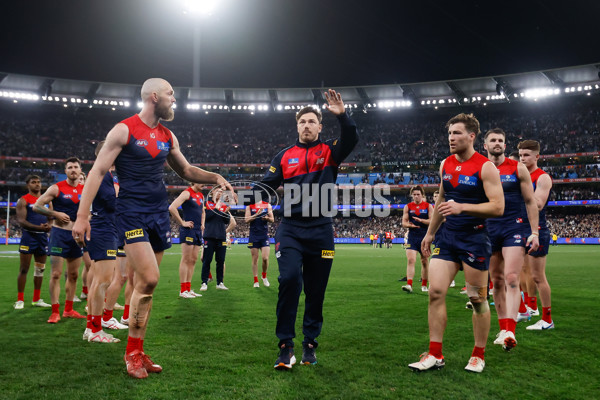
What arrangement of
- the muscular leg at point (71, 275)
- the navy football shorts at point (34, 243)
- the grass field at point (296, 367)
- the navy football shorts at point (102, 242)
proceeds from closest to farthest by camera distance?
the grass field at point (296, 367), the navy football shorts at point (102, 242), the muscular leg at point (71, 275), the navy football shorts at point (34, 243)

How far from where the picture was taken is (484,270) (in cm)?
432

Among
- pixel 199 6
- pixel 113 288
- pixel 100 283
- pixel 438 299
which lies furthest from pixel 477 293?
pixel 199 6

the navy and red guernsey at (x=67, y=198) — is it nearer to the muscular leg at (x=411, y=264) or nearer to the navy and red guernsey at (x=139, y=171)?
the navy and red guernsey at (x=139, y=171)

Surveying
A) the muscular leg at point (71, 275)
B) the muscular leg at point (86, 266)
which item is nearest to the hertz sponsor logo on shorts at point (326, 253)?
the muscular leg at point (71, 275)

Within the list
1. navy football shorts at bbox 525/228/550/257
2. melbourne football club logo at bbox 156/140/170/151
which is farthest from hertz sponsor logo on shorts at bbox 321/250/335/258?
navy football shorts at bbox 525/228/550/257

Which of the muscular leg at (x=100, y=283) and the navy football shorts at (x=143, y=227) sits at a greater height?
A: the navy football shorts at (x=143, y=227)

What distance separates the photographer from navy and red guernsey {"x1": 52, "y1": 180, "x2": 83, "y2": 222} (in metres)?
7.04

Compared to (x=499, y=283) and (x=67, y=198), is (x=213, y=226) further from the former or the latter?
(x=499, y=283)

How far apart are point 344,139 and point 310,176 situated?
1.74 feet

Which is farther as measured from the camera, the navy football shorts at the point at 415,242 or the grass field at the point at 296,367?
the navy football shorts at the point at 415,242

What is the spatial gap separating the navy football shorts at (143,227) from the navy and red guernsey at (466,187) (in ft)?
9.70

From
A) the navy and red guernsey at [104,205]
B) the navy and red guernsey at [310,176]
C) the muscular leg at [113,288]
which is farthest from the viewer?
the muscular leg at [113,288]

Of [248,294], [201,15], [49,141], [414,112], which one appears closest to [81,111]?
[49,141]

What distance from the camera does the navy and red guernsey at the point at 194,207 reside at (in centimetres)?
980
